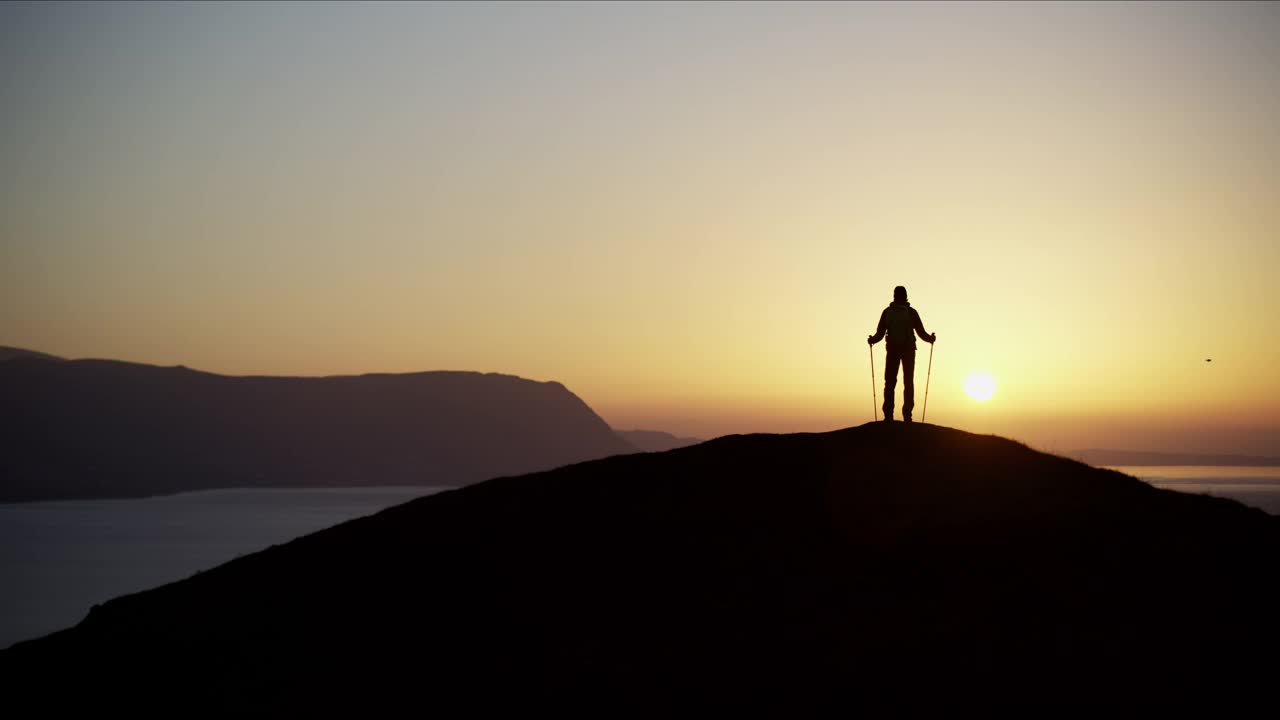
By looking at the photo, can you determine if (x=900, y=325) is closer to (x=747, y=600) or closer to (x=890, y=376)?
(x=890, y=376)

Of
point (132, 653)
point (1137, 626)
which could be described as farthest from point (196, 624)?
point (1137, 626)

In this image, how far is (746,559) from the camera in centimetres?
2205

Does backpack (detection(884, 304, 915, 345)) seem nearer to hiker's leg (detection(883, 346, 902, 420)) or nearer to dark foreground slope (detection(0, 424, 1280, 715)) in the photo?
hiker's leg (detection(883, 346, 902, 420))

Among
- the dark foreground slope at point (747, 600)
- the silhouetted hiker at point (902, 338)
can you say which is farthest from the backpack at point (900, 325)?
the dark foreground slope at point (747, 600)

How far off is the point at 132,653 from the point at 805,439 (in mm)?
15964

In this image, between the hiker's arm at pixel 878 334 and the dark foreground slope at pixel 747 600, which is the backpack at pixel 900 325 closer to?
the hiker's arm at pixel 878 334

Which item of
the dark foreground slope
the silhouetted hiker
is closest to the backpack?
the silhouetted hiker

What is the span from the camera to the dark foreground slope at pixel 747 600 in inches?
714

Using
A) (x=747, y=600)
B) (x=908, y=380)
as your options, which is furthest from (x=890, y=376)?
(x=747, y=600)

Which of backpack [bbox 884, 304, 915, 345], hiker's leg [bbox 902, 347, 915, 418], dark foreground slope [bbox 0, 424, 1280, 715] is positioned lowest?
dark foreground slope [bbox 0, 424, 1280, 715]

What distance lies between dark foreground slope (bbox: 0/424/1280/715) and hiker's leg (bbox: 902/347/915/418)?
2.82 ft

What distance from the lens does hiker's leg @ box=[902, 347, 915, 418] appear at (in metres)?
27.4

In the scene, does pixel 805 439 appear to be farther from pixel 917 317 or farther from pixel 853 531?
pixel 853 531

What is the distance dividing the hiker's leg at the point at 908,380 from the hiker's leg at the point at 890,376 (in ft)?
0.62
